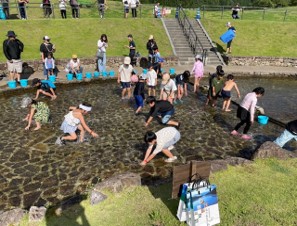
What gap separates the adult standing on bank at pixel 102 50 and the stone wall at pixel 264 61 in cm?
1055

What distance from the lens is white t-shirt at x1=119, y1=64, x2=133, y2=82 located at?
41.9 ft

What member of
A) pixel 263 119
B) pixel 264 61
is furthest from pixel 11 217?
pixel 264 61

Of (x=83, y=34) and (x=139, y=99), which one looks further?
(x=83, y=34)

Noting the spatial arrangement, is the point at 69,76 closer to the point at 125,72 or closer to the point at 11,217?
the point at 125,72

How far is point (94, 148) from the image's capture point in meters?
8.91

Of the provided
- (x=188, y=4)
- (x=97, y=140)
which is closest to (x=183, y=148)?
(x=97, y=140)

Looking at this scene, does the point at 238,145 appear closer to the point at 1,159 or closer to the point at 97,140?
the point at 97,140

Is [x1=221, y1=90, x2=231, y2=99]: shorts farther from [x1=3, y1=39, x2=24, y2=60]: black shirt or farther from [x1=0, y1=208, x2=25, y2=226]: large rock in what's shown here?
[x1=3, y1=39, x2=24, y2=60]: black shirt

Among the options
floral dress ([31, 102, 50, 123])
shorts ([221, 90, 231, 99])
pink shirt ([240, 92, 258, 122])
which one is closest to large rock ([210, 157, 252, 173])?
pink shirt ([240, 92, 258, 122])

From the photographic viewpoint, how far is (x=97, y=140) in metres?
9.45

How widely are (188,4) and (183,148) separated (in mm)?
39970

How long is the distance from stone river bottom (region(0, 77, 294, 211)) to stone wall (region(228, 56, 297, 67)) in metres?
10.6

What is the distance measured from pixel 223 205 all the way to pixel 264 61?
19.4 m

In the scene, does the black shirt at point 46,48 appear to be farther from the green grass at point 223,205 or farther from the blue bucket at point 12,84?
the green grass at point 223,205
